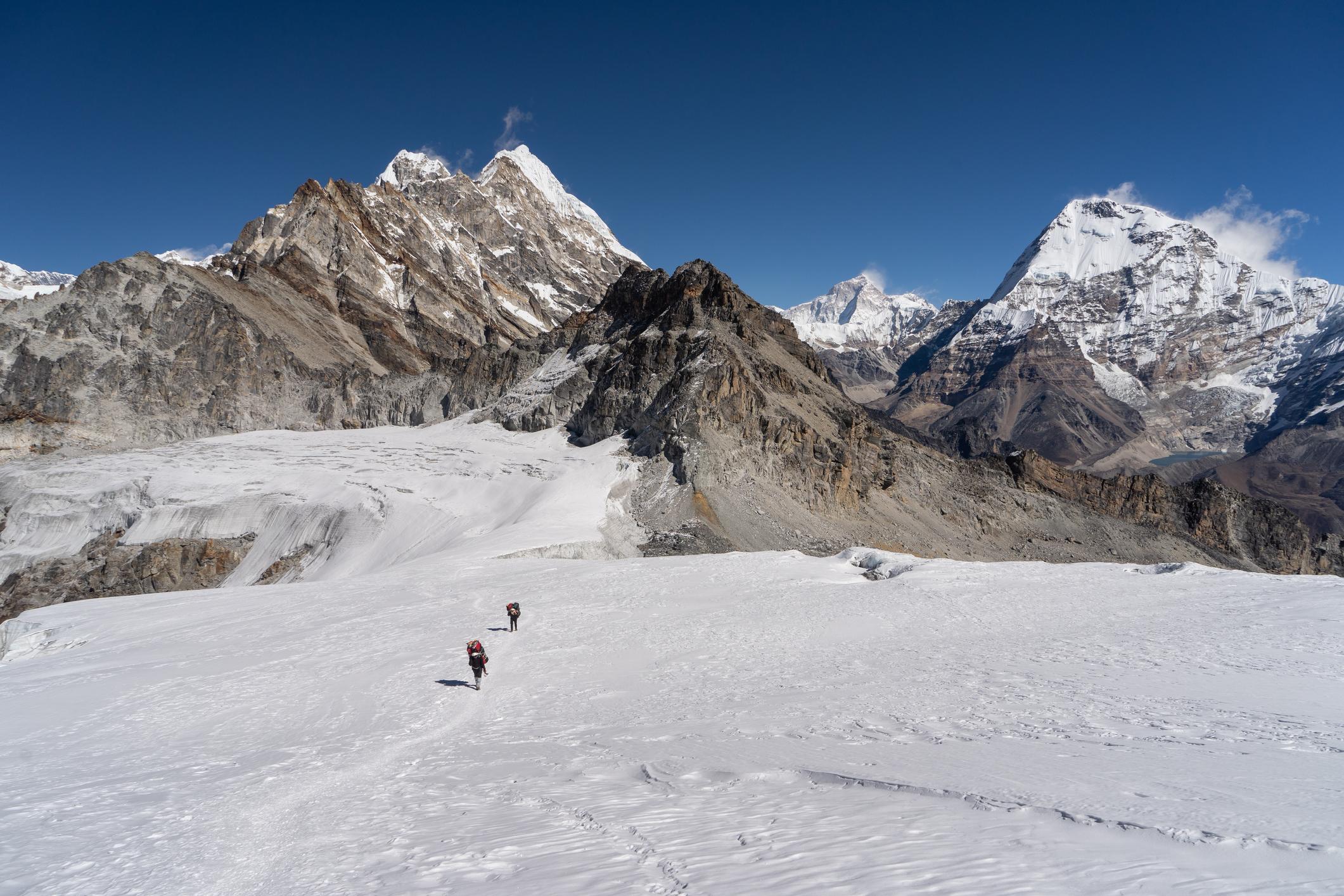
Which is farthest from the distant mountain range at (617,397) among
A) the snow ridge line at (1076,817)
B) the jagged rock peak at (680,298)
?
the snow ridge line at (1076,817)

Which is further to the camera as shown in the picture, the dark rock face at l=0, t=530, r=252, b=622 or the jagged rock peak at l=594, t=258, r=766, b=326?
the jagged rock peak at l=594, t=258, r=766, b=326

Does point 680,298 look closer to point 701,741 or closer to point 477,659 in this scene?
point 477,659

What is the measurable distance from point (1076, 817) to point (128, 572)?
148ft

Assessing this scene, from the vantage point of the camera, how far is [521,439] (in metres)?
55.4

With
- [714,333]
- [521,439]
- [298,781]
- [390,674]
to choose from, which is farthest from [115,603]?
[714,333]

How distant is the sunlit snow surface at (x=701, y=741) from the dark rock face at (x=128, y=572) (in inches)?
706

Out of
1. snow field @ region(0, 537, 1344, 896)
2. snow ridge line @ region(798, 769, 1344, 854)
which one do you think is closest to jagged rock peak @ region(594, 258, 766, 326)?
snow field @ region(0, 537, 1344, 896)

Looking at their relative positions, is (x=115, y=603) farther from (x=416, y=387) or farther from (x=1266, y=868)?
(x=416, y=387)

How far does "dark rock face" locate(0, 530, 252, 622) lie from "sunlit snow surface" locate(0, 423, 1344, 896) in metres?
17.9

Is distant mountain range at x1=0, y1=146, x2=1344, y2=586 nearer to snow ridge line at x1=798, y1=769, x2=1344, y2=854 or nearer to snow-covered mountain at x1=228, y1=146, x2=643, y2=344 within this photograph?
snow-covered mountain at x1=228, y1=146, x2=643, y2=344

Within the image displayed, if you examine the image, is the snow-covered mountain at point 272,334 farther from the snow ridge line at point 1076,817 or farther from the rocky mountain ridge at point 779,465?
the snow ridge line at point 1076,817

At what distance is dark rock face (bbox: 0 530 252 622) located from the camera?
36.6 meters

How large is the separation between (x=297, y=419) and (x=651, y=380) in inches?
1648

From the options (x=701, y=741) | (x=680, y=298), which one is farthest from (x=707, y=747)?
(x=680, y=298)
